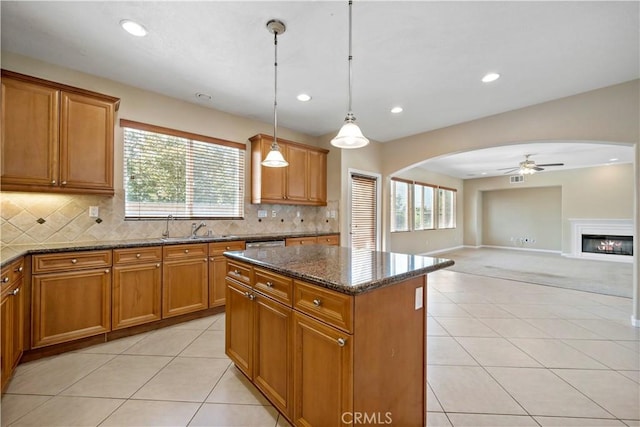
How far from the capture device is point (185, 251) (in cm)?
302

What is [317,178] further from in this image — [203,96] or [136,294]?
[136,294]

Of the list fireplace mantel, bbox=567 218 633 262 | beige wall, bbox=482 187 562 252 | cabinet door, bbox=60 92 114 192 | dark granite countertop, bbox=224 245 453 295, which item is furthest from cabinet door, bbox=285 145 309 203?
beige wall, bbox=482 187 562 252

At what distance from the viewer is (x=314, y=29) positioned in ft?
7.14

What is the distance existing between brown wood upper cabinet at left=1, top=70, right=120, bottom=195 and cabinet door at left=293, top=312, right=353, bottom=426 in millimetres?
2692

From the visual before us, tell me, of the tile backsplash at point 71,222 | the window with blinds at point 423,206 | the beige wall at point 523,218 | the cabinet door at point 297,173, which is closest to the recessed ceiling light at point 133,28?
the tile backsplash at point 71,222

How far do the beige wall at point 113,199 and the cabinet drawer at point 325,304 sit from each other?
2.72m

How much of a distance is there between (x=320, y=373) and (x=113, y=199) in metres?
3.10

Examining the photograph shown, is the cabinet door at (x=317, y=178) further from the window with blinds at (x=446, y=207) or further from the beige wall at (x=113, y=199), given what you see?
the window with blinds at (x=446, y=207)

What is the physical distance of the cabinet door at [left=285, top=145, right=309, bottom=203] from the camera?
14.3 ft

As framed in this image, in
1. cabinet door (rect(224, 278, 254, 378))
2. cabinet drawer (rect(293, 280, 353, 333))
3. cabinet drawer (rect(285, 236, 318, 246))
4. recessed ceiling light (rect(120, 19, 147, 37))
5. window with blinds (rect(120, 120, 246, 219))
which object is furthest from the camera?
cabinet drawer (rect(285, 236, 318, 246))

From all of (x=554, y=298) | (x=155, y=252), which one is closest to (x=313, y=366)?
(x=155, y=252)

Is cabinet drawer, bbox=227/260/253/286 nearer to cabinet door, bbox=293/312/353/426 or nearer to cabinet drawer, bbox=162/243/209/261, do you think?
cabinet door, bbox=293/312/353/426

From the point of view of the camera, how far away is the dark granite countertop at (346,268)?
3.94 feet

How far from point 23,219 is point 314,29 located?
130 inches
